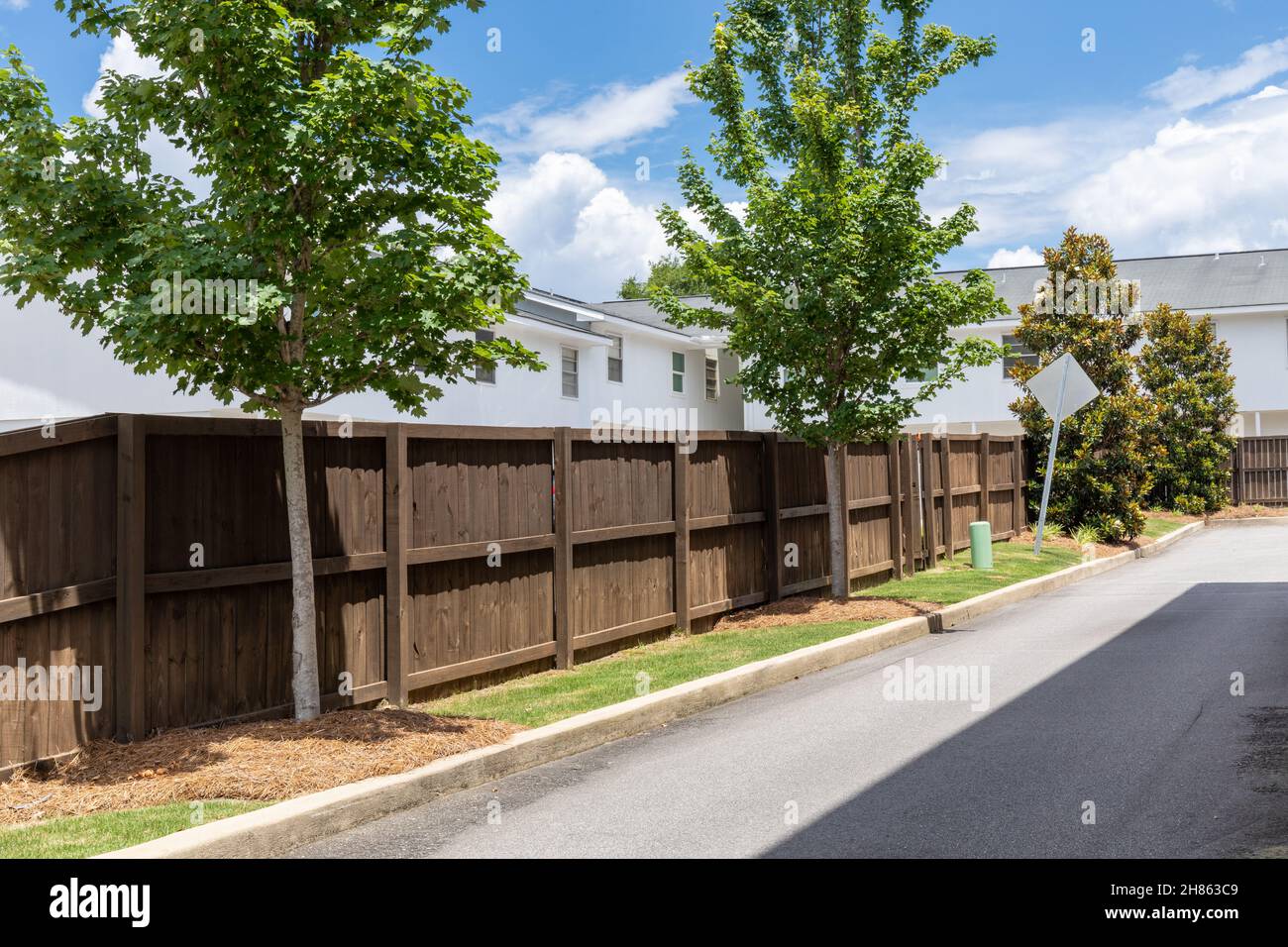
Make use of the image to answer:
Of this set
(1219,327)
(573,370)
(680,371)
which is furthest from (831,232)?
(1219,327)

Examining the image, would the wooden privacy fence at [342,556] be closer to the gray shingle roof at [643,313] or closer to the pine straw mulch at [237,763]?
the pine straw mulch at [237,763]

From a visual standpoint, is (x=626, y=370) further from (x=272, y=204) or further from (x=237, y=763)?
(x=237, y=763)

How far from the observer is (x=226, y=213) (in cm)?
725

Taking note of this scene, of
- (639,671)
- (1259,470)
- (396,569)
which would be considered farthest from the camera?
(1259,470)

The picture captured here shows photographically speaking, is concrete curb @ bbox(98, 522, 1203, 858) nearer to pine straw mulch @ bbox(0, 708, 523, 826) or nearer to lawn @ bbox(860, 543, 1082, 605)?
pine straw mulch @ bbox(0, 708, 523, 826)

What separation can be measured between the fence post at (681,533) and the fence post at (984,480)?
12.2 m

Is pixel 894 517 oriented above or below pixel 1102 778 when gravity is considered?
above

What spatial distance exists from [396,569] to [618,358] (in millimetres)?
22606

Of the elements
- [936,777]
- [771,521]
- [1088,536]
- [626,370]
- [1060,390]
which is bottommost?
[936,777]

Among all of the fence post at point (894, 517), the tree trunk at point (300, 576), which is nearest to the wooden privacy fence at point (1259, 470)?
the fence post at point (894, 517)

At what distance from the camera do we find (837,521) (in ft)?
50.0

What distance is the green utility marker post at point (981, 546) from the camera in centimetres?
1934
